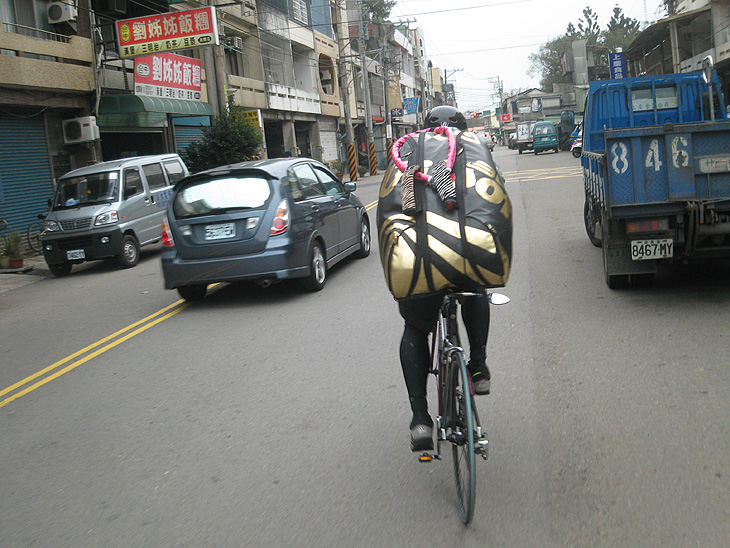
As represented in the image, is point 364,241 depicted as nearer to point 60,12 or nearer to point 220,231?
point 220,231

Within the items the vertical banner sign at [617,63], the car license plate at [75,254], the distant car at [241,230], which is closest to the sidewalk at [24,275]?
the car license plate at [75,254]

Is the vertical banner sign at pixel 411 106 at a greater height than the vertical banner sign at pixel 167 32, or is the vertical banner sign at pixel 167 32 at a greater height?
the vertical banner sign at pixel 411 106

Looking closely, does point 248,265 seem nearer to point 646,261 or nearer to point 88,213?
point 646,261

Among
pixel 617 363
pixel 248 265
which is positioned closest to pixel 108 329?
pixel 248 265

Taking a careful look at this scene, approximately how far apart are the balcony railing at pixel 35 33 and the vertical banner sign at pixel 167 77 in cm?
198

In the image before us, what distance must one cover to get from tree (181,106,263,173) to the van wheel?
29.6 feet

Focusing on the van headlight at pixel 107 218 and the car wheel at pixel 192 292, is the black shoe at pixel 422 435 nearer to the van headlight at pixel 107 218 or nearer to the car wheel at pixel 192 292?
the car wheel at pixel 192 292

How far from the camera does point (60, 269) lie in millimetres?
14078

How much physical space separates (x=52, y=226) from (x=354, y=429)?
1124cm

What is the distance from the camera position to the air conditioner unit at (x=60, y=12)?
19016 mm

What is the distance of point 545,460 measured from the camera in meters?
3.80

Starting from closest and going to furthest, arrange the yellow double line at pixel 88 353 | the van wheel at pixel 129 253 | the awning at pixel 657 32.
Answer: the yellow double line at pixel 88 353 < the van wheel at pixel 129 253 < the awning at pixel 657 32

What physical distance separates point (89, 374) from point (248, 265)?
2482mm

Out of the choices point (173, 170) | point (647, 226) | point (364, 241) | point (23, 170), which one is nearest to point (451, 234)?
point (647, 226)
